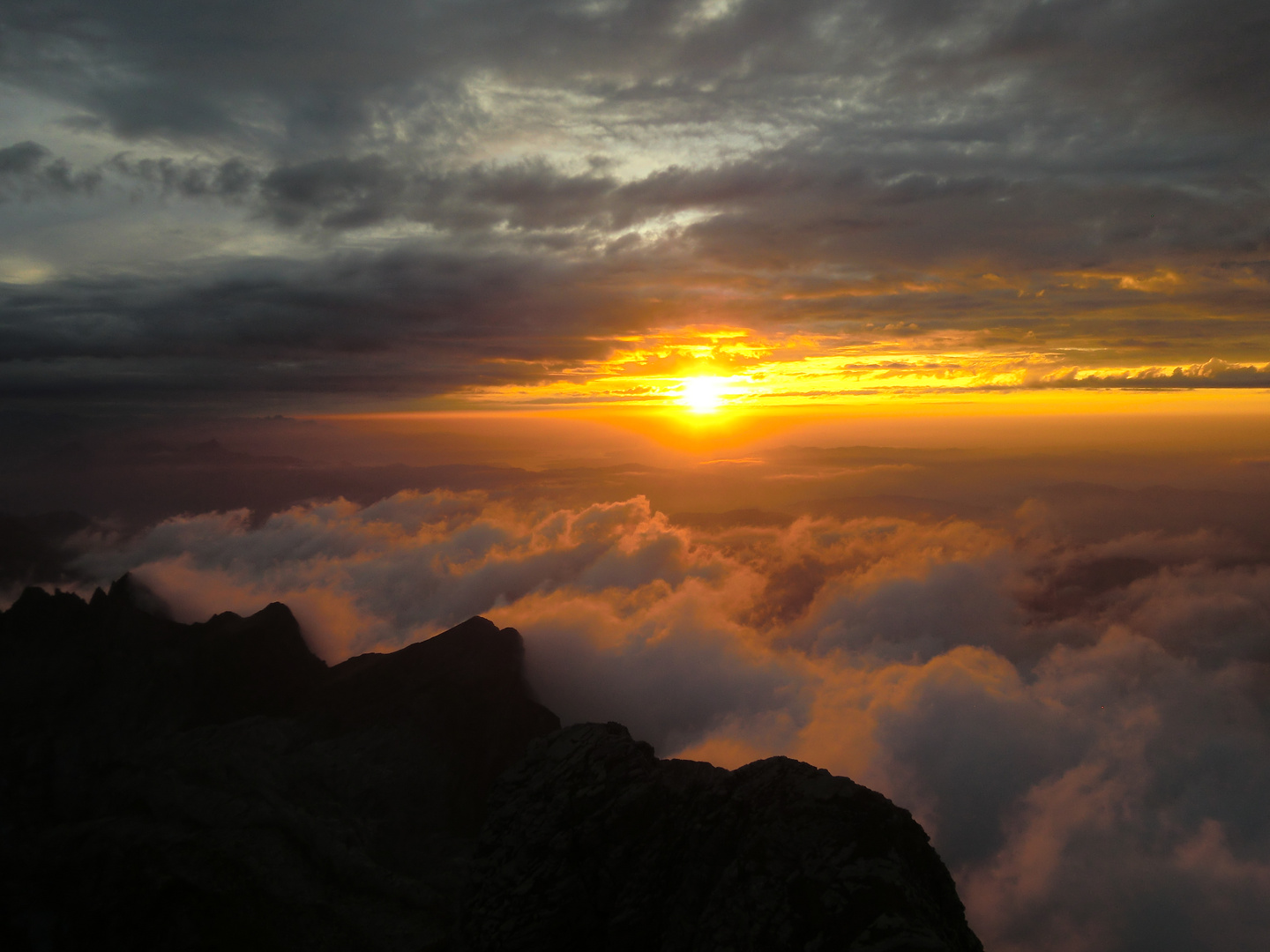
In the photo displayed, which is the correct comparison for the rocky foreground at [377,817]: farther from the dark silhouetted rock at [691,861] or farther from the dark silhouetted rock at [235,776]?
the dark silhouetted rock at [235,776]

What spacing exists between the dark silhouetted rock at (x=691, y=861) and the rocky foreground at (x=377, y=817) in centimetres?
11

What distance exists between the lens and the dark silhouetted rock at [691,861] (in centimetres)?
2809

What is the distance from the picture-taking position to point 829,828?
30.4 meters

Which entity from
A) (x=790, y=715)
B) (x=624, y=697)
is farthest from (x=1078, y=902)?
(x=624, y=697)

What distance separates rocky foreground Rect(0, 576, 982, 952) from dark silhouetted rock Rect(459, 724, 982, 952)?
112 millimetres

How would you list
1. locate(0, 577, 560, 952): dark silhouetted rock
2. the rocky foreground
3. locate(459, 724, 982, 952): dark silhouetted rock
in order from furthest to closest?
locate(0, 577, 560, 952): dark silhouetted rock
the rocky foreground
locate(459, 724, 982, 952): dark silhouetted rock

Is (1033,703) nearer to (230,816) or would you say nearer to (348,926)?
(348,926)

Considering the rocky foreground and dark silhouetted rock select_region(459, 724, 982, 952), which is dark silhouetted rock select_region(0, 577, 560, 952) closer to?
the rocky foreground

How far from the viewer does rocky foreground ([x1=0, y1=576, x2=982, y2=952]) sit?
30.6 m

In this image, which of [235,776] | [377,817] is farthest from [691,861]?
[235,776]

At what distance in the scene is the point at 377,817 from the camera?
98.7m

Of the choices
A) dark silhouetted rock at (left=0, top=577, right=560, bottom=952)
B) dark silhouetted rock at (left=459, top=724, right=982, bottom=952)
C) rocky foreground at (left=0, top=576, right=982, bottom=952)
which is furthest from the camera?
dark silhouetted rock at (left=0, top=577, right=560, bottom=952)

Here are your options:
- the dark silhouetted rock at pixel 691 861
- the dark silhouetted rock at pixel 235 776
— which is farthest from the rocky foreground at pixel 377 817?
the dark silhouetted rock at pixel 235 776

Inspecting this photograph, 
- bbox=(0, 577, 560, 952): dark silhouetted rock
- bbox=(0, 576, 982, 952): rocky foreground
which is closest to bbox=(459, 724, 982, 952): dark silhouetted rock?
bbox=(0, 576, 982, 952): rocky foreground
